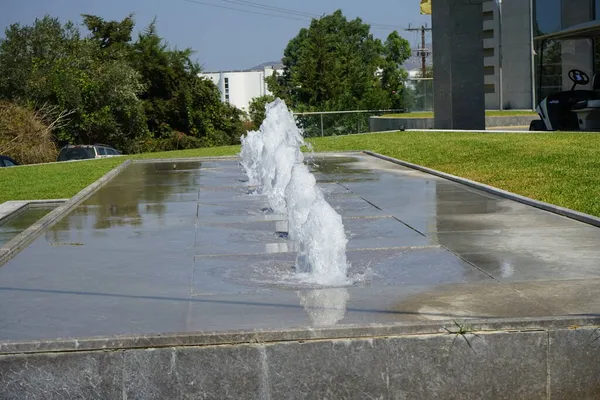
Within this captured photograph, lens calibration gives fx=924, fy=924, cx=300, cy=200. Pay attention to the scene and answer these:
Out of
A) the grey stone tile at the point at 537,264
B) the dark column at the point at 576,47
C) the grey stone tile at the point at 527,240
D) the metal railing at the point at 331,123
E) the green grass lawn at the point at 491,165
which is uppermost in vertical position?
the dark column at the point at 576,47

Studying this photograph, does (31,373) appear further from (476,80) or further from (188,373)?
(476,80)

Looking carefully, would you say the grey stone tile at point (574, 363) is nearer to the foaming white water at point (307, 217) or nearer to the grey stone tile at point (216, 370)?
the grey stone tile at point (216, 370)

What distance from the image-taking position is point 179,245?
860cm

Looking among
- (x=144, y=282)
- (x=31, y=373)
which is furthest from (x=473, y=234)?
(x=31, y=373)

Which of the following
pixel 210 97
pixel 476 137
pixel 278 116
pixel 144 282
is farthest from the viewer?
pixel 210 97

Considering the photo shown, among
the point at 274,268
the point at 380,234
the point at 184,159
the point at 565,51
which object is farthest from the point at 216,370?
the point at 565,51

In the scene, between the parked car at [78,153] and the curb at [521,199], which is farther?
the parked car at [78,153]

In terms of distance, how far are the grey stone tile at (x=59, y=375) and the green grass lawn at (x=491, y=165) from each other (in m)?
6.60

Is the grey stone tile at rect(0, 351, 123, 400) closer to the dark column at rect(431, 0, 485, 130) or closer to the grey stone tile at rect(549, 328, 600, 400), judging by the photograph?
the grey stone tile at rect(549, 328, 600, 400)

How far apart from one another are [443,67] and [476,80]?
1202 millimetres

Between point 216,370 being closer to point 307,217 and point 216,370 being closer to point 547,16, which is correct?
point 307,217

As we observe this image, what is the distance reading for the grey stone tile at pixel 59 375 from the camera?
488cm

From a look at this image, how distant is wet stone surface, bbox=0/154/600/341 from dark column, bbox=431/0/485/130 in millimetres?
15522

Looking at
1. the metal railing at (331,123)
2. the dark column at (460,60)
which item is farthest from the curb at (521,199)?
the metal railing at (331,123)
